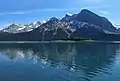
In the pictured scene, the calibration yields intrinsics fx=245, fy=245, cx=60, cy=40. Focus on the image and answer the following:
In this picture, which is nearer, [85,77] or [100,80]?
[100,80]

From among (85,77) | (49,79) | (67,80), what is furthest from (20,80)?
(85,77)

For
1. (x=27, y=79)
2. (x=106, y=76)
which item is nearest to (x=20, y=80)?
(x=27, y=79)

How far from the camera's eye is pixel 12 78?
4419 centimetres

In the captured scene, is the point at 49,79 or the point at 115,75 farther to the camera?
the point at 115,75

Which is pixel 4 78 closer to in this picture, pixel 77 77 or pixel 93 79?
pixel 77 77

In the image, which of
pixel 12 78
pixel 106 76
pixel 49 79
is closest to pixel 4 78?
pixel 12 78

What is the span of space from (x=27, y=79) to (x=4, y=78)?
4452 millimetres

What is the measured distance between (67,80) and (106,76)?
314 inches

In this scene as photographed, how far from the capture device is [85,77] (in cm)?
4500

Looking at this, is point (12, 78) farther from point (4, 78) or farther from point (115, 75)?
point (115, 75)

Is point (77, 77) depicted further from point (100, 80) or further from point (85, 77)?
point (100, 80)

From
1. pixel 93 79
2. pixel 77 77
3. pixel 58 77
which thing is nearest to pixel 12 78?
pixel 58 77

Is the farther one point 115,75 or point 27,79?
point 115,75

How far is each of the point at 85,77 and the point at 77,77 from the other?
149 centimetres
